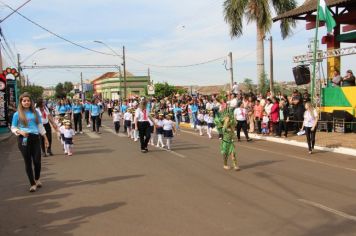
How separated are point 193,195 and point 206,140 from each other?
35.4 feet

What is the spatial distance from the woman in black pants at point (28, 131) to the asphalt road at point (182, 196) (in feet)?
1.92

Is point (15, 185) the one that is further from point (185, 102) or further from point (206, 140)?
point (185, 102)

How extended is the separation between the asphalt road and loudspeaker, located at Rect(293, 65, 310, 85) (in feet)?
27.1

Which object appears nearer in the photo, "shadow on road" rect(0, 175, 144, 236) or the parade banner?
"shadow on road" rect(0, 175, 144, 236)

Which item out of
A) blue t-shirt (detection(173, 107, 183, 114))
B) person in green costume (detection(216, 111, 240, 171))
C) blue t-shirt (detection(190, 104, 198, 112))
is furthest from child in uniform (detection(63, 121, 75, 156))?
blue t-shirt (detection(173, 107, 183, 114))

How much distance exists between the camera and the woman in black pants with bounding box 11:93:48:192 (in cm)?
886

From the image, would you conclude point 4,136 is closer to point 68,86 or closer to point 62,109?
point 62,109

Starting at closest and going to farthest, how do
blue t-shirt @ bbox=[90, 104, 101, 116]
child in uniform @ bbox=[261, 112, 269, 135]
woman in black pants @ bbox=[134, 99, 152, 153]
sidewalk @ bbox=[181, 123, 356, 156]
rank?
sidewalk @ bbox=[181, 123, 356, 156] → woman in black pants @ bbox=[134, 99, 152, 153] → child in uniform @ bbox=[261, 112, 269, 135] → blue t-shirt @ bbox=[90, 104, 101, 116]

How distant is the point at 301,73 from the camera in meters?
21.7

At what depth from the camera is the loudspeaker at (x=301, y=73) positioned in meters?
21.7

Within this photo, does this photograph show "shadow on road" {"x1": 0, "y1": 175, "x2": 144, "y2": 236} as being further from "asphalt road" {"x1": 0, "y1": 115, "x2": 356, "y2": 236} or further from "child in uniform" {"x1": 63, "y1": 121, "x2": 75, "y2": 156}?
"child in uniform" {"x1": 63, "y1": 121, "x2": 75, "y2": 156}


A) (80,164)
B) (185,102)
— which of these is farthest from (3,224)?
(185,102)

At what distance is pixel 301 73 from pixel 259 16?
33.7 ft

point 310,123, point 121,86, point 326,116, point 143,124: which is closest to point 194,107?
point 326,116
